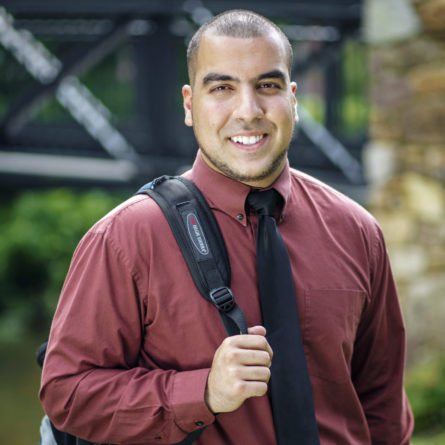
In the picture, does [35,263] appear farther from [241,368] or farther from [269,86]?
[241,368]

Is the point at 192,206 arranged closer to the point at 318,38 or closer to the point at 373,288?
the point at 373,288

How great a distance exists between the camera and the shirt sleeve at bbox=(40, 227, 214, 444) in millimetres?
1868

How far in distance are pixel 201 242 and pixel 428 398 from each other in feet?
10.5

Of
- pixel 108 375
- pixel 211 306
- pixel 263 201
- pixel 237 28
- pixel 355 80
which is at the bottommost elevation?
pixel 108 375

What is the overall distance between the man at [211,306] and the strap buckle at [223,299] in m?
0.06

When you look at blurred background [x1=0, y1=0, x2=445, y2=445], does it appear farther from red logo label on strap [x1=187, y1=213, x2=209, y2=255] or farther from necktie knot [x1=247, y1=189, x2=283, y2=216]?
A: red logo label on strap [x1=187, y1=213, x2=209, y2=255]

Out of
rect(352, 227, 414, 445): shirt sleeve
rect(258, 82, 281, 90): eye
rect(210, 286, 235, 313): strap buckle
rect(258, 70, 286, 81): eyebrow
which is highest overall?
rect(258, 70, 286, 81): eyebrow

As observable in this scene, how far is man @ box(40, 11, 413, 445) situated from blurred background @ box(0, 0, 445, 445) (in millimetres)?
2549

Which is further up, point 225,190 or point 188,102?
point 188,102

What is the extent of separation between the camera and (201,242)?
1.97 meters

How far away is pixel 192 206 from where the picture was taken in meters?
2.04

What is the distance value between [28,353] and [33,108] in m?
3.94

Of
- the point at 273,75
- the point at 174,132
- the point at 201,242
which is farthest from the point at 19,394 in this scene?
the point at 273,75

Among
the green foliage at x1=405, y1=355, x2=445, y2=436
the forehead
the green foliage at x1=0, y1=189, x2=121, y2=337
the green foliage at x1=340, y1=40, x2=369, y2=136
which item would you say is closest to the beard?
the forehead
